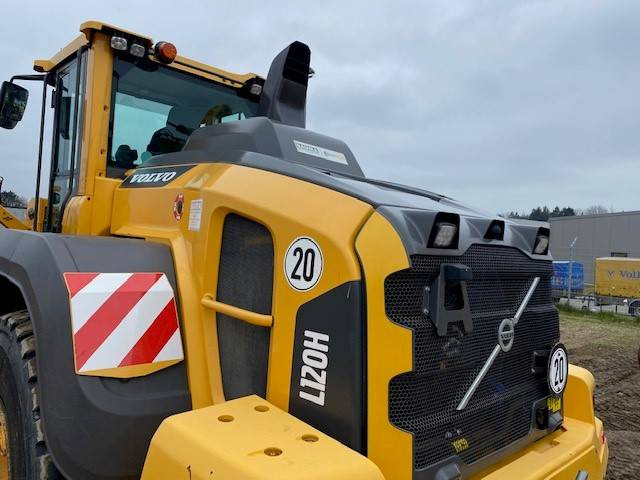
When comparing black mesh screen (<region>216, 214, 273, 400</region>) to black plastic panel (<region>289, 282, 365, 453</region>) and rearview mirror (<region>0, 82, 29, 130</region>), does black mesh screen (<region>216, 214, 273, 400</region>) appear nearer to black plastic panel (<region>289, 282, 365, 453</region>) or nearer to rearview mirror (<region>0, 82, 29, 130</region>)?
black plastic panel (<region>289, 282, 365, 453</region>)

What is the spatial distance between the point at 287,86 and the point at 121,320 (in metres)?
1.76

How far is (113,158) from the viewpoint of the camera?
3152 millimetres

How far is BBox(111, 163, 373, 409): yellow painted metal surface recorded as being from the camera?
5.95ft

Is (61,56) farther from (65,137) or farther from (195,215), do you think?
(195,215)

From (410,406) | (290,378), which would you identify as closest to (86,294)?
(290,378)

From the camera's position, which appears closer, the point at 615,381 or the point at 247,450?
the point at 247,450

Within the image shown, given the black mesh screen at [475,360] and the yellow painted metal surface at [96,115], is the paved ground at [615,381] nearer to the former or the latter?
the black mesh screen at [475,360]

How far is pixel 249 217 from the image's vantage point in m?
2.09

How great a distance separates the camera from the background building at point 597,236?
35.3 m

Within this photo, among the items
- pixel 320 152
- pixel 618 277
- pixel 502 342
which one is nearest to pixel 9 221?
pixel 320 152

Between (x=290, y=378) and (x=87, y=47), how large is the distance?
2388 millimetres

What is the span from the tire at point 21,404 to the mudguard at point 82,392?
0.11 metres

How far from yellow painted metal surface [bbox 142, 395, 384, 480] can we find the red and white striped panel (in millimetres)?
448

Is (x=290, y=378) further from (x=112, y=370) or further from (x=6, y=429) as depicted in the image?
(x=6, y=429)
